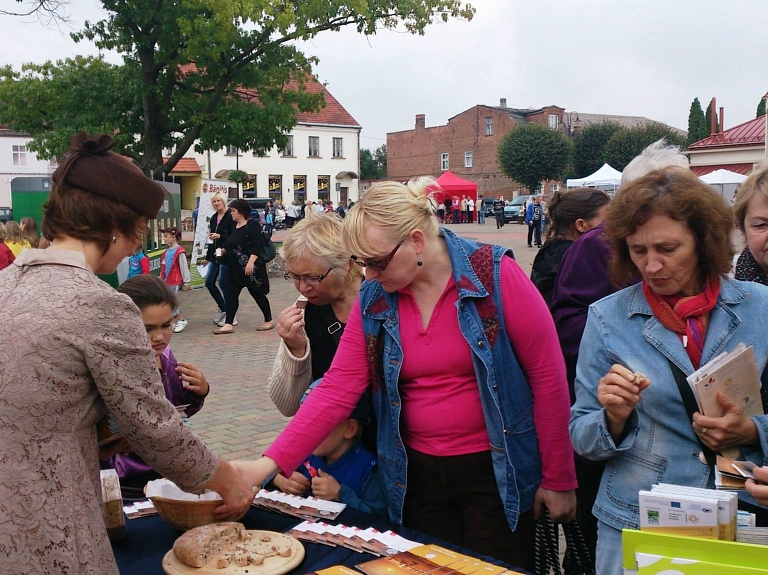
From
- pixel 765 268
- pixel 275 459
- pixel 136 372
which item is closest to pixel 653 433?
pixel 765 268

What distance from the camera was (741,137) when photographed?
101 feet

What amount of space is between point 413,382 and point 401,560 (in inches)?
24.8

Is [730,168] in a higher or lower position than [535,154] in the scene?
lower

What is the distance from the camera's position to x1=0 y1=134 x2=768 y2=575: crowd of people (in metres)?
1.73

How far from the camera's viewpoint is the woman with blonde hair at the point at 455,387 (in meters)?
2.39

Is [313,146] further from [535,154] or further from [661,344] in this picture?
[661,344]

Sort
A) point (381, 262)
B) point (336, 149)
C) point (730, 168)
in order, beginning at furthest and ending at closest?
point (336, 149), point (730, 168), point (381, 262)

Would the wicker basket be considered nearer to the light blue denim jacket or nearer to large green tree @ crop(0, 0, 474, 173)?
the light blue denim jacket

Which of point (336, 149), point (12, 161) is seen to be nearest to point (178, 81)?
point (12, 161)

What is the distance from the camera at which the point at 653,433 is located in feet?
6.68

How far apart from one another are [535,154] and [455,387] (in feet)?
166

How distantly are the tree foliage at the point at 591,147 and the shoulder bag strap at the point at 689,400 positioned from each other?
175ft

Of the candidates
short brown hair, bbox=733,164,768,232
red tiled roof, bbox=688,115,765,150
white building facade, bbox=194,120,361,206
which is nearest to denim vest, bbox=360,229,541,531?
short brown hair, bbox=733,164,768,232

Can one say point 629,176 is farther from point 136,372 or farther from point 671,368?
point 136,372
